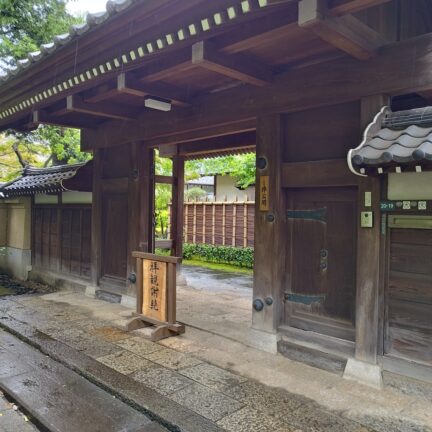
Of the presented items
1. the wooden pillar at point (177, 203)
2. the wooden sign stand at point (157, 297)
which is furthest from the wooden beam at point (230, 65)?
the wooden pillar at point (177, 203)

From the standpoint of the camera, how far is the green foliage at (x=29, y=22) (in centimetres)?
1071

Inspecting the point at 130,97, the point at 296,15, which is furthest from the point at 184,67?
the point at 130,97

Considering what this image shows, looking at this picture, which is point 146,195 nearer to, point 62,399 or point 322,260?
point 322,260

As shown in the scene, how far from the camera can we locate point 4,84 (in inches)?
228

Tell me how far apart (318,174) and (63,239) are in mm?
6556

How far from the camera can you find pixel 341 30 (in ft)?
10.3

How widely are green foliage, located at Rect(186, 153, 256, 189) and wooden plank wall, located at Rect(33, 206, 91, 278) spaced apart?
19.6 feet

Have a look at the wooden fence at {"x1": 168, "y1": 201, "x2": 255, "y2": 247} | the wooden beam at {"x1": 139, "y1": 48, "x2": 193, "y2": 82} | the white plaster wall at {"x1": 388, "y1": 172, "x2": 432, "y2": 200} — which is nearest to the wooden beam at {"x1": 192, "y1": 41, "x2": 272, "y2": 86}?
the wooden beam at {"x1": 139, "y1": 48, "x2": 193, "y2": 82}

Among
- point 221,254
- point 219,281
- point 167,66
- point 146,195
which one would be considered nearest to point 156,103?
point 167,66

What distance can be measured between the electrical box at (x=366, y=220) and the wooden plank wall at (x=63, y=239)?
5874 mm

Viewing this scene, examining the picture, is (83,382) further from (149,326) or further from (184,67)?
(184,67)

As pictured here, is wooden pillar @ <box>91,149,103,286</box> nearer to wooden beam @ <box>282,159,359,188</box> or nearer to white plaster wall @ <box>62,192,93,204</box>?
A: white plaster wall @ <box>62,192,93,204</box>

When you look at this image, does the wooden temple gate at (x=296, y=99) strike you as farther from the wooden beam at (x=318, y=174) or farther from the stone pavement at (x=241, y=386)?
the stone pavement at (x=241, y=386)

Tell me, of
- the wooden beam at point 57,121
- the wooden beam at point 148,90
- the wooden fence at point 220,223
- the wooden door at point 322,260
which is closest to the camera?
the wooden door at point 322,260
